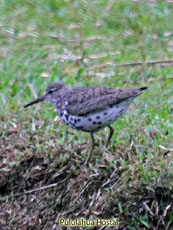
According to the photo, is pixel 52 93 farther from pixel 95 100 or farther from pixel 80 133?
pixel 95 100

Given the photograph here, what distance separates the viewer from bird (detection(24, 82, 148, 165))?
6.38 m

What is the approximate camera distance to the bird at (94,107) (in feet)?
20.9

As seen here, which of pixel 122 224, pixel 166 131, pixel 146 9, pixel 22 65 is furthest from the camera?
pixel 146 9

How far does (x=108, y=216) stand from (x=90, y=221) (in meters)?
0.19

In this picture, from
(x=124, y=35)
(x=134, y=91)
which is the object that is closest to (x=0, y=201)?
(x=134, y=91)

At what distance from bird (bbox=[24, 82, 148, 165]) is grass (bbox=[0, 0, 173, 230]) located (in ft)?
1.11

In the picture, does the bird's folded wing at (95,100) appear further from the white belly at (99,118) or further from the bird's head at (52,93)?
the bird's head at (52,93)

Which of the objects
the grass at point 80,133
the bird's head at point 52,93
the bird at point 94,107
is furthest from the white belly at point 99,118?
the bird's head at point 52,93

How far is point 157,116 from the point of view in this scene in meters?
7.25

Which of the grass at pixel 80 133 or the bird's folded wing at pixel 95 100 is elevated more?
the bird's folded wing at pixel 95 100

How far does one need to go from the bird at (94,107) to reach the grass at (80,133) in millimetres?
337

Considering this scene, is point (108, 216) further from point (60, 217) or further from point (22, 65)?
point (22, 65)

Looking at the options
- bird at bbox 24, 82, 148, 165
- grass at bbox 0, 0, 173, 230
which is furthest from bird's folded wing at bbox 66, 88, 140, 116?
grass at bbox 0, 0, 173, 230

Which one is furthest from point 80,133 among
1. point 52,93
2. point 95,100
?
point 95,100
